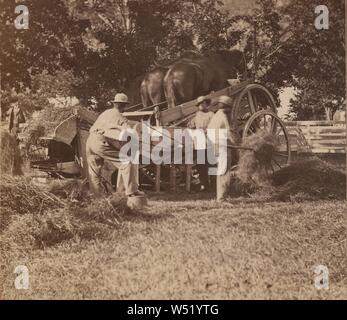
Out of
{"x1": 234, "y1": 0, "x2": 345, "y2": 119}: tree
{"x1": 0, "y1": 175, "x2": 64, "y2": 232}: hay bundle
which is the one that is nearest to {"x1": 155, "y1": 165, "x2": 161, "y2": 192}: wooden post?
{"x1": 0, "y1": 175, "x2": 64, "y2": 232}: hay bundle

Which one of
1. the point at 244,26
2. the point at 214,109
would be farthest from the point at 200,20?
the point at 214,109

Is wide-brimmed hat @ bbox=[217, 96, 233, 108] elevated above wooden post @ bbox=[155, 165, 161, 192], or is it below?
above

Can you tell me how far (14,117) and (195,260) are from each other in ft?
7.22

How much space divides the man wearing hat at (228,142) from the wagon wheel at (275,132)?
0.37 metres

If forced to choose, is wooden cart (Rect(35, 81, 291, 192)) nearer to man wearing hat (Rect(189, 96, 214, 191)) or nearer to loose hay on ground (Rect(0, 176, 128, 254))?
man wearing hat (Rect(189, 96, 214, 191))

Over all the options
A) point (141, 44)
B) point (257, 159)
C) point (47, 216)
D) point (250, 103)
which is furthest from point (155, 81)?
point (47, 216)

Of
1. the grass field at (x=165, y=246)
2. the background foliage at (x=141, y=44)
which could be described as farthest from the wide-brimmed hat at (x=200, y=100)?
the grass field at (x=165, y=246)

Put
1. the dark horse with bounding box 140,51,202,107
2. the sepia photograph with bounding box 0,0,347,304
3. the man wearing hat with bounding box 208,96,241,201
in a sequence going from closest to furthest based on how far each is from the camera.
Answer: the sepia photograph with bounding box 0,0,347,304 → the man wearing hat with bounding box 208,96,241,201 → the dark horse with bounding box 140,51,202,107

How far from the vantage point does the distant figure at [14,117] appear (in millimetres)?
6137

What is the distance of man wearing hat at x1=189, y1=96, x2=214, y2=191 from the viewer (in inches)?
242

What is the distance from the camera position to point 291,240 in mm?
5641

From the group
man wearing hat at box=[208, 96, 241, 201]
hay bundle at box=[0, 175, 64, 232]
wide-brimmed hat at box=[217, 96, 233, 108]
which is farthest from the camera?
wide-brimmed hat at box=[217, 96, 233, 108]

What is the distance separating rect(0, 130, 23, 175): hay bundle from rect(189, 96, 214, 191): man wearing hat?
5.46 ft

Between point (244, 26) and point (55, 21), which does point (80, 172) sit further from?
point (244, 26)
